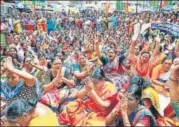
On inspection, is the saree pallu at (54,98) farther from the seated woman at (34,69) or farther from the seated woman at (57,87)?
the seated woman at (34,69)

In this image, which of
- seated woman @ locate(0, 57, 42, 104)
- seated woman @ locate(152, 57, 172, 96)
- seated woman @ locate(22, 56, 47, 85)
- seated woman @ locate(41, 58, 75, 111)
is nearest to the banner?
seated woman @ locate(152, 57, 172, 96)

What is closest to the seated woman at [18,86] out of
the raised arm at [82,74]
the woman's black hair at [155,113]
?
the woman's black hair at [155,113]

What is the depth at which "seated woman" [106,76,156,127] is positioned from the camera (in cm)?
283

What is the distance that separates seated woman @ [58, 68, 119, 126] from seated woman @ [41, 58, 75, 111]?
316 millimetres

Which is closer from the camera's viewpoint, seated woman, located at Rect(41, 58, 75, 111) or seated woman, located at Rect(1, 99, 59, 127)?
seated woman, located at Rect(1, 99, 59, 127)

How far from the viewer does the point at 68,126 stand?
3.50 metres

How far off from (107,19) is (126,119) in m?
10.5

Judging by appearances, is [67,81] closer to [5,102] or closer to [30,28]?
[5,102]

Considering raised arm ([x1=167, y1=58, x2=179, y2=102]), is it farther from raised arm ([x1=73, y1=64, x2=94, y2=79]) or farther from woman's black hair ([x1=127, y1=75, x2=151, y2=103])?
raised arm ([x1=73, y1=64, x2=94, y2=79])

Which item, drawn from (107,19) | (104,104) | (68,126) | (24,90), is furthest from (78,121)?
(107,19)

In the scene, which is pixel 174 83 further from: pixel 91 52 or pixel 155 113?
pixel 91 52

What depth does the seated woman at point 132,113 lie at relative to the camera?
112 inches

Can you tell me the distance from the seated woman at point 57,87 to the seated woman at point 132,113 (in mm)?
1088

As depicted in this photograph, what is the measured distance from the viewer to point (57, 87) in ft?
14.6
